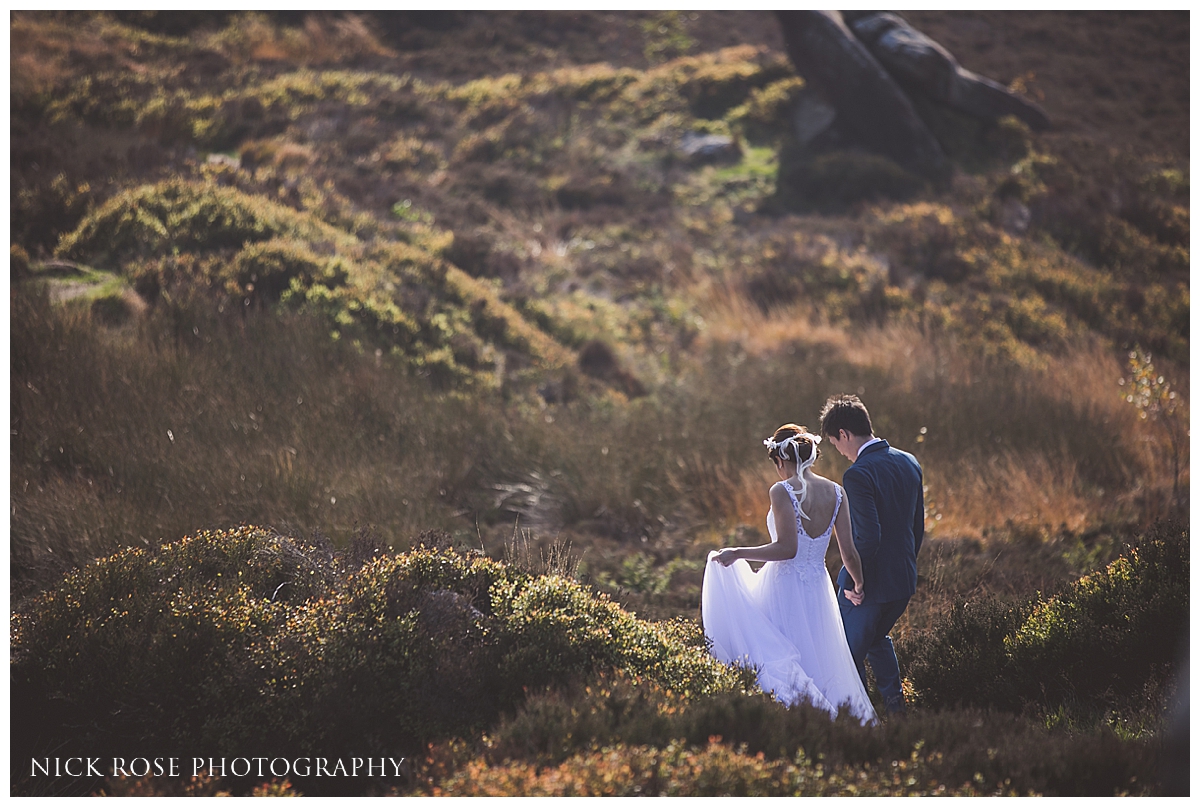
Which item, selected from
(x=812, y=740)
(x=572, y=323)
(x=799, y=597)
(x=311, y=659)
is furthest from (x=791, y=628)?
(x=572, y=323)

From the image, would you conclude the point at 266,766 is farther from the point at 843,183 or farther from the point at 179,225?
the point at 843,183

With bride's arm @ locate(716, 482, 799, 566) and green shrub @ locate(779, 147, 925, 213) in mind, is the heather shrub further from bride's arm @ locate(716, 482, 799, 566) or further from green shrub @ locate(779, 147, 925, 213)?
green shrub @ locate(779, 147, 925, 213)

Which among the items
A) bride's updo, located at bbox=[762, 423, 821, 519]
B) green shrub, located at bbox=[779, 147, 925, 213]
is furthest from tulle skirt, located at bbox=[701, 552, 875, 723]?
green shrub, located at bbox=[779, 147, 925, 213]

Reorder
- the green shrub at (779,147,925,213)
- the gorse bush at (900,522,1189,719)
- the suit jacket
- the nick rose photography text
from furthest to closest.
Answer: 1. the green shrub at (779,147,925,213)
2. the gorse bush at (900,522,1189,719)
3. the suit jacket
4. the nick rose photography text

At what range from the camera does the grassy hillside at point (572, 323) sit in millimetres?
5938

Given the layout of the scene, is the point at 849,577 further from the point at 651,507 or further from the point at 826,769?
the point at 651,507

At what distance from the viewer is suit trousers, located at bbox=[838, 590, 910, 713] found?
4090 mm

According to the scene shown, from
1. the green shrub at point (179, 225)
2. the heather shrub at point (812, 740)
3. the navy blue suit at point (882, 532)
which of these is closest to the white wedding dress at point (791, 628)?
the navy blue suit at point (882, 532)

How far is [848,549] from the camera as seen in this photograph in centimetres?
397

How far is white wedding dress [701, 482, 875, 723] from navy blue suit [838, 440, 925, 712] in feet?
0.42

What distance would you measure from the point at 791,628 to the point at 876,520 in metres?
0.72

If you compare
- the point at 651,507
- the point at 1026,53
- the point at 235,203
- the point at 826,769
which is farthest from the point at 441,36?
the point at 826,769

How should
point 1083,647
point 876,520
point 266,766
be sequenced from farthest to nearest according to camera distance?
point 1083,647 → point 876,520 → point 266,766

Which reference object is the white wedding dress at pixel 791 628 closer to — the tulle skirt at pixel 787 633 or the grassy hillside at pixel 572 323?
the tulle skirt at pixel 787 633
